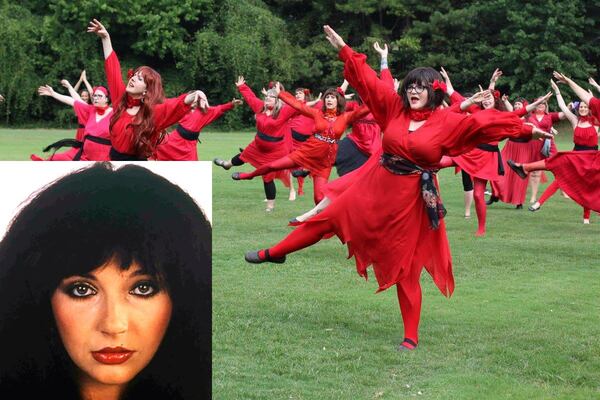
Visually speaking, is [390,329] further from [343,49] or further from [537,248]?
[537,248]

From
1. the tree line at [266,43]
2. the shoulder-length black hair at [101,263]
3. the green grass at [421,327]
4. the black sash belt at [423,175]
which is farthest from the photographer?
the tree line at [266,43]

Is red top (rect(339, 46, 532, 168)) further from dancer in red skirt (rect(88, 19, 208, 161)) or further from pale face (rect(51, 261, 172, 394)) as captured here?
pale face (rect(51, 261, 172, 394))

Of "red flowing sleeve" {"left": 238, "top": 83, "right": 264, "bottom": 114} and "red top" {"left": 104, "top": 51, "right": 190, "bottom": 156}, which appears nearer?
"red top" {"left": 104, "top": 51, "right": 190, "bottom": 156}

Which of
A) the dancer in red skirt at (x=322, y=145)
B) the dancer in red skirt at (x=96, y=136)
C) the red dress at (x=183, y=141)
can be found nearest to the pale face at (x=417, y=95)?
the dancer in red skirt at (x=96, y=136)

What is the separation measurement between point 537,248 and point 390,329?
472 centimetres

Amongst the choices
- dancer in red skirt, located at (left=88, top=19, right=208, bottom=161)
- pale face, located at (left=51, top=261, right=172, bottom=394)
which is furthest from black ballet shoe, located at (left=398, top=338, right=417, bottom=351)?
pale face, located at (left=51, top=261, right=172, bottom=394)

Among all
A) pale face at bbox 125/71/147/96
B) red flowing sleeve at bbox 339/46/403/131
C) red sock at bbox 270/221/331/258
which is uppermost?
red flowing sleeve at bbox 339/46/403/131

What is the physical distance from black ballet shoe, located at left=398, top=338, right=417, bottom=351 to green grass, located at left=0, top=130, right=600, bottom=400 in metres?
0.05

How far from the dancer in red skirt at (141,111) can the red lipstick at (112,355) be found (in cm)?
440

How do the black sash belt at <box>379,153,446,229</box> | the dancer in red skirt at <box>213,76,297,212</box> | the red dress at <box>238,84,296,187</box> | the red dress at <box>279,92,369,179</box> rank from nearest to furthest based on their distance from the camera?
the black sash belt at <box>379,153,446,229</box>, the red dress at <box>279,92,369,179</box>, the dancer in red skirt at <box>213,76,297,212</box>, the red dress at <box>238,84,296,187</box>

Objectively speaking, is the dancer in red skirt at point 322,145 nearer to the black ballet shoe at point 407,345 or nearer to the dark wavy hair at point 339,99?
the dark wavy hair at point 339,99

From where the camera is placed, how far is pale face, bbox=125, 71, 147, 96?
311 inches

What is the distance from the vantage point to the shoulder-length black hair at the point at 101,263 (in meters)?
3.75

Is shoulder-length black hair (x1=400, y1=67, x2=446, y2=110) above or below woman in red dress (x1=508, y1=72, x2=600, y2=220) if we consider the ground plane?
above
